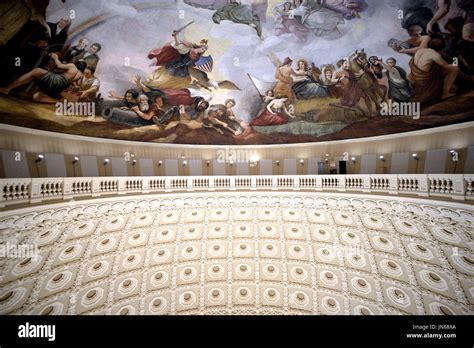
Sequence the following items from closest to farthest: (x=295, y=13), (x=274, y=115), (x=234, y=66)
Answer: (x=295, y=13)
(x=234, y=66)
(x=274, y=115)

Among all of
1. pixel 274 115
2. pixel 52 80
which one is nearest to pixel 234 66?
pixel 274 115

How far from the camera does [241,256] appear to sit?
12.2m

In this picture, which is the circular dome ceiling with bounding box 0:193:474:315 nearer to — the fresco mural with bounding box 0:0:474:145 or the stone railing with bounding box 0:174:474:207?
the stone railing with bounding box 0:174:474:207

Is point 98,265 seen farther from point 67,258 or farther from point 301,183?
point 301,183

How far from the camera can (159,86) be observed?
14.1 m

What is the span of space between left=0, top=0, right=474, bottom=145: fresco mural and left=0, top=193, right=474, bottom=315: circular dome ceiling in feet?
21.7

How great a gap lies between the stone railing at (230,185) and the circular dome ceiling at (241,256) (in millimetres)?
839

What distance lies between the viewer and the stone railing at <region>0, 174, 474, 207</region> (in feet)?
26.3

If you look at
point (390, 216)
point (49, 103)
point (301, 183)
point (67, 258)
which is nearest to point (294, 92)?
point (301, 183)

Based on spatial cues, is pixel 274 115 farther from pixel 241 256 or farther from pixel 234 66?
pixel 241 256

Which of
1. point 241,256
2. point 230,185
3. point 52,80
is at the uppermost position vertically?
point 52,80

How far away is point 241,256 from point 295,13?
15.0 meters

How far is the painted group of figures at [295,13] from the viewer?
11.7 metres

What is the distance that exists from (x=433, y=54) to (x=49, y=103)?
2159cm
